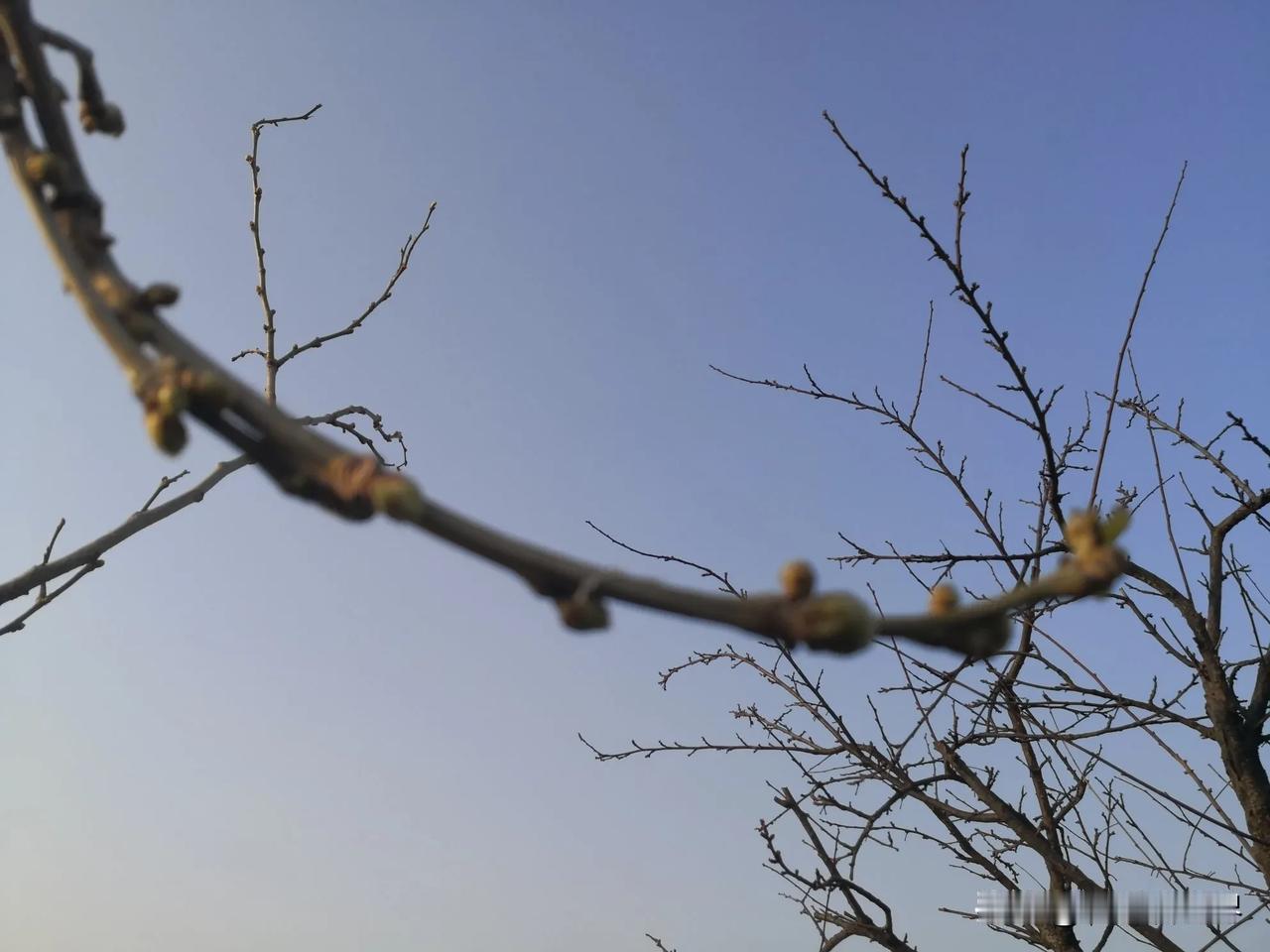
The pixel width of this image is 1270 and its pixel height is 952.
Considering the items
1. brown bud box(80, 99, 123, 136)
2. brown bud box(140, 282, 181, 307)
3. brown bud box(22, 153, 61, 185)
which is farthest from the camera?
brown bud box(80, 99, 123, 136)

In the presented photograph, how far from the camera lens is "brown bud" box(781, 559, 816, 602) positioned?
2.59ft

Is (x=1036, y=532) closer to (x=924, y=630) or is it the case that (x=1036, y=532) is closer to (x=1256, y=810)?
(x=1256, y=810)

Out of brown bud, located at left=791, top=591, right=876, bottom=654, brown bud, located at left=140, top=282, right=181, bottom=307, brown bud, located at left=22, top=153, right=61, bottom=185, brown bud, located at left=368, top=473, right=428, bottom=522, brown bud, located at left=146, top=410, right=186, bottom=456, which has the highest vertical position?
brown bud, located at left=22, top=153, right=61, bottom=185

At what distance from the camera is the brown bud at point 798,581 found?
790 millimetres

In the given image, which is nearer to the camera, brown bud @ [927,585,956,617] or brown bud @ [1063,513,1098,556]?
brown bud @ [1063,513,1098,556]

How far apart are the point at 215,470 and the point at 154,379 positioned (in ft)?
7.20

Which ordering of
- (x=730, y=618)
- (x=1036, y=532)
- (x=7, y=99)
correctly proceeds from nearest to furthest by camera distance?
1. (x=730, y=618)
2. (x=7, y=99)
3. (x=1036, y=532)

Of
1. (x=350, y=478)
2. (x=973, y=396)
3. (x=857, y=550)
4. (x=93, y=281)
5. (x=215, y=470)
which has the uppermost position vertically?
(x=973, y=396)

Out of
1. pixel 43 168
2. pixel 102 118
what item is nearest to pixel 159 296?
pixel 43 168

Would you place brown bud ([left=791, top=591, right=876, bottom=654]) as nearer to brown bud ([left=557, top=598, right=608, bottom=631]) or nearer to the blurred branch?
the blurred branch

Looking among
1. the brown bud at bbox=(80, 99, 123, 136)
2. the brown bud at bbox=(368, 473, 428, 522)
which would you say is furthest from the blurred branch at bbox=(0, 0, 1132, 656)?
the brown bud at bbox=(80, 99, 123, 136)

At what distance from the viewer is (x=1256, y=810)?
3.47 metres

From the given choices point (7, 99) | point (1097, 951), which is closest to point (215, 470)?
point (7, 99)

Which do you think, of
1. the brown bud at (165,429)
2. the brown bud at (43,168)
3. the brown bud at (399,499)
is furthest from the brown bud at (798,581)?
the brown bud at (43,168)
